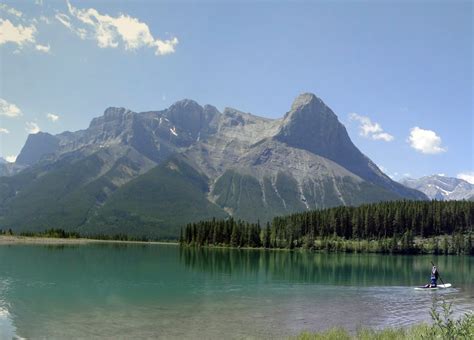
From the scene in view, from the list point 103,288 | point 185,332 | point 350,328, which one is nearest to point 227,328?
point 185,332

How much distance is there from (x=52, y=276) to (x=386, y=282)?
198ft

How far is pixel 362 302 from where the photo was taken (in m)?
58.7

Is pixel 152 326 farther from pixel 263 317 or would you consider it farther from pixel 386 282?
pixel 386 282

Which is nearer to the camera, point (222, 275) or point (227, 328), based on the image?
point (227, 328)

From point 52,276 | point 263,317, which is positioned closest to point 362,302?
point 263,317

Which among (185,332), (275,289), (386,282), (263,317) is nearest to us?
(185,332)

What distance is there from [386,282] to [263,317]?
48452mm

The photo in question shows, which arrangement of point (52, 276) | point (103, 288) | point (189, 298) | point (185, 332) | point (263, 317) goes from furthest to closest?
point (52, 276) < point (103, 288) < point (189, 298) < point (263, 317) < point (185, 332)

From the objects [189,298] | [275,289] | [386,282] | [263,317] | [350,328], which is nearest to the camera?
[350,328]

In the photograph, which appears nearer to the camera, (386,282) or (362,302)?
(362,302)

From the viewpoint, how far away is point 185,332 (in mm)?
37938

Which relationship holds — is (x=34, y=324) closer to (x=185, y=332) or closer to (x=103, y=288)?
(x=185, y=332)

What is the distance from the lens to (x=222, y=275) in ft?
301

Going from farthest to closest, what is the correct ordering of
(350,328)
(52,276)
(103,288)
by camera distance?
(52,276) < (103,288) < (350,328)
